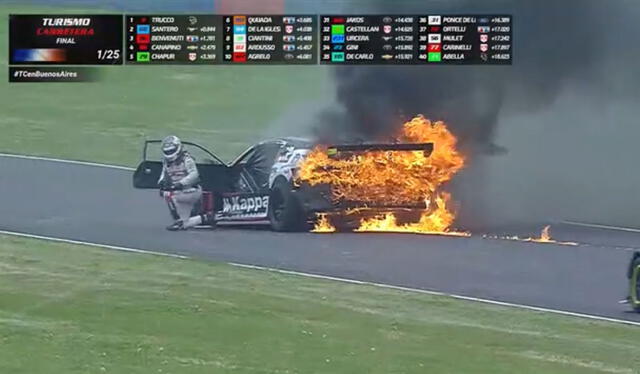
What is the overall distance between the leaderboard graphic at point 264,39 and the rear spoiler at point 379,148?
0.72 meters

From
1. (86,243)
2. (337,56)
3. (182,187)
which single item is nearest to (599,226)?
(337,56)

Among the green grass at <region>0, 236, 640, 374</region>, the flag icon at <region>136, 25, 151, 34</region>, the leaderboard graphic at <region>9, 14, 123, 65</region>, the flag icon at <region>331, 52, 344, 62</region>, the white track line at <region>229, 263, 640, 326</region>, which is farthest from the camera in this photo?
the flag icon at <region>331, 52, 344, 62</region>

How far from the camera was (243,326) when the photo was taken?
10492 mm

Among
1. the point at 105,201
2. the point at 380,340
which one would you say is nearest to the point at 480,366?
the point at 380,340

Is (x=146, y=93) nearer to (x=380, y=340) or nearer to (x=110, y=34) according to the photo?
(x=110, y=34)

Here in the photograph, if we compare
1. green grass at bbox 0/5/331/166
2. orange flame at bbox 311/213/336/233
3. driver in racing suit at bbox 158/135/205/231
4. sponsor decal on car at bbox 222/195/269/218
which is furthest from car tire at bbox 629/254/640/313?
driver in racing suit at bbox 158/135/205/231

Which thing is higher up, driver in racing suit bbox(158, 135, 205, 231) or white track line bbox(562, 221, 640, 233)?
driver in racing suit bbox(158, 135, 205, 231)

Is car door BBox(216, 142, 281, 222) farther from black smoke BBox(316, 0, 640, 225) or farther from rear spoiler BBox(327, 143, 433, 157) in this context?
black smoke BBox(316, 0, 640, 225)

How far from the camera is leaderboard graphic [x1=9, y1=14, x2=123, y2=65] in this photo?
11328 mm

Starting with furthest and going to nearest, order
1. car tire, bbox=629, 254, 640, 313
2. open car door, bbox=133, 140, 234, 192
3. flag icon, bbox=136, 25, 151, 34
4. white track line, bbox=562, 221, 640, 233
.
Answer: white track line, bbox=562, 221, 640, 233
open car door, bbox=133, 140, 234, 192
flag icon, bbox=136, 25, 151, 34
car tire, bbox=629, 254, 640, 313

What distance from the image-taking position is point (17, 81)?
1144 cm

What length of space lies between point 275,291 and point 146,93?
204 cm

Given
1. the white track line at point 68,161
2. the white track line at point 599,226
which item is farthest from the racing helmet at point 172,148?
the white track line at point 599,226

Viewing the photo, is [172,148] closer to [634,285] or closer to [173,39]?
[173,39]
